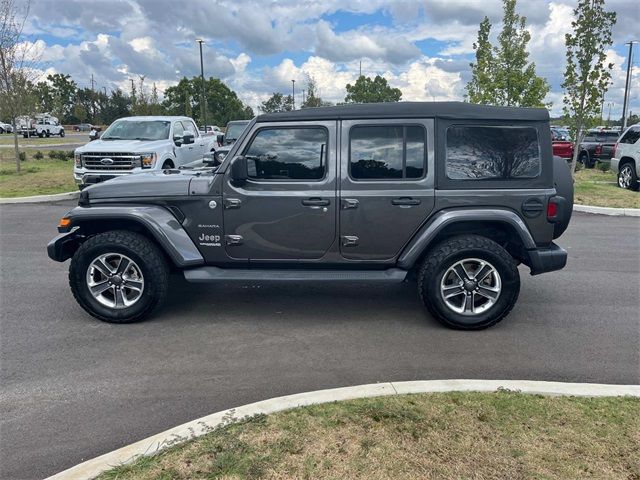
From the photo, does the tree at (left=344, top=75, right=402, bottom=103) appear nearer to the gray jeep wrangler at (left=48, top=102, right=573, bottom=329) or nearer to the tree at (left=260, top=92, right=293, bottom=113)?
the tree at (left=260, top=92, right=293, bottom=113)

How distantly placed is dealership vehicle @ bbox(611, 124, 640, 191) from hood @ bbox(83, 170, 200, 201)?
525 inches

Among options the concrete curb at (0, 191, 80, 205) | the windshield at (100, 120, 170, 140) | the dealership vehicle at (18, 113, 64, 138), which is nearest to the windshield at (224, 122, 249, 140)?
the windshield at (100, 120, 170, 140)

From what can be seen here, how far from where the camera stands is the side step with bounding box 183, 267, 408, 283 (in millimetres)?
4725

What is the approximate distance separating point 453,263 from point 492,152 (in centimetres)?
108

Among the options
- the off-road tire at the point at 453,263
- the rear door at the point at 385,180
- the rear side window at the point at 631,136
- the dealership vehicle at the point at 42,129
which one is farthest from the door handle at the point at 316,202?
the dealership vehicle at the point at 42,129

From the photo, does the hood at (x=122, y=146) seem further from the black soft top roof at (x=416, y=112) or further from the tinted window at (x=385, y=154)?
the tinted window at (x=385, y=154)

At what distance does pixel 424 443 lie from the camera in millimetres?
2879

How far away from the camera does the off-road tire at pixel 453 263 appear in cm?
459

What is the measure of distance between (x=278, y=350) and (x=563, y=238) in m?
6.27

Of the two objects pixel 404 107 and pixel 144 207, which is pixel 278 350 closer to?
pixel 144 207

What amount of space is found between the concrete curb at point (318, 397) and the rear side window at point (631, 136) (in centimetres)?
1283

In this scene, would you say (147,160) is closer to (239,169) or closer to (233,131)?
(239,169)

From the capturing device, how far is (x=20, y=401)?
3.56m

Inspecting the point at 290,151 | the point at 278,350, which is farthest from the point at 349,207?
the point at 278,350
